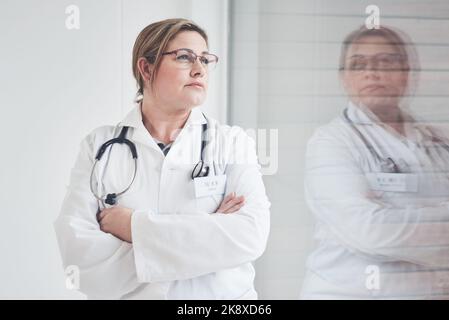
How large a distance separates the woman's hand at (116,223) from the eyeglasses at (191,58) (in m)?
0.47

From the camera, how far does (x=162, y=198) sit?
1.56 metres

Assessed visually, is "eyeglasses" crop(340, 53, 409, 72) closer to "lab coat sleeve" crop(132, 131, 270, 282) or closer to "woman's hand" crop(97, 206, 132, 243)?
"lab coat sleeve" crop(132, 131, 270, 282)

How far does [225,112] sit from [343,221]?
0.51 m

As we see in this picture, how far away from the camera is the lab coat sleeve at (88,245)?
1524mm

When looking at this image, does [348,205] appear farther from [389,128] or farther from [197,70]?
[197,70]

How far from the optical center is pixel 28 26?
1552 mm

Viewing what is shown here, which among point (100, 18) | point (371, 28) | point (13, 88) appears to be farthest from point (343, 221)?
point (13, 88)

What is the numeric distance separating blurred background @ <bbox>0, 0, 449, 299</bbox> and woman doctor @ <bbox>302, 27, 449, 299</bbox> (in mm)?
52

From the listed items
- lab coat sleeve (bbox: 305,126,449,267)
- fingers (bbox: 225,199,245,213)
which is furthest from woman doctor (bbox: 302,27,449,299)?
fingers (bbox: 225,199,245,213)

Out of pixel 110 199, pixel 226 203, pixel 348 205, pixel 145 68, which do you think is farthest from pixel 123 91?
pixel 348 205

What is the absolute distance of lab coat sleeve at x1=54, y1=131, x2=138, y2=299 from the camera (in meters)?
1.52

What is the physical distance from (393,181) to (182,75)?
Result: 74 cm

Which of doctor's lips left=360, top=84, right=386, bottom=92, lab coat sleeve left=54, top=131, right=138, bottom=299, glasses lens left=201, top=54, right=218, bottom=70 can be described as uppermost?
glasses lens left=201, top=54, right=218, bottom=70

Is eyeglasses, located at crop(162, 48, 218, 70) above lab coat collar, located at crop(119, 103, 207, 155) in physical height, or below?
above
